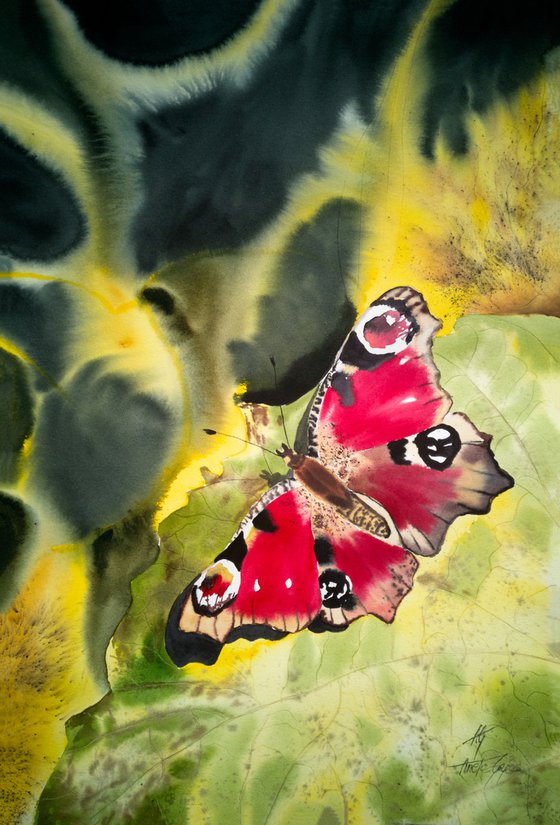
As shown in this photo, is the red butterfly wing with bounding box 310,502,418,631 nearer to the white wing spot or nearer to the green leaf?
the green leaf

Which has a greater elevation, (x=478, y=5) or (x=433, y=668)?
(x=478, y=5)

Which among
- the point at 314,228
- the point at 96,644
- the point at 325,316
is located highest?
the point at 314,228

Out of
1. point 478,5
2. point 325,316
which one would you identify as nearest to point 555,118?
point 478,5

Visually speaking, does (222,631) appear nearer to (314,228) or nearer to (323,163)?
(314,228)

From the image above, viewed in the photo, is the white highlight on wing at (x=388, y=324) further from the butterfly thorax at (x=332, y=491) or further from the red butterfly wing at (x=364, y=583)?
the red butterfly wing at (x=364, y=583)
